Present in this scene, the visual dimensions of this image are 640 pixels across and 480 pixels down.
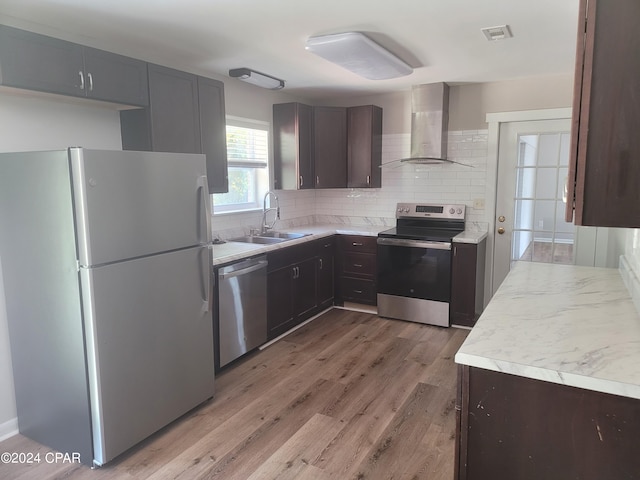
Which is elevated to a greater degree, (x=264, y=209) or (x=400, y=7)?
(x=400, y=7)

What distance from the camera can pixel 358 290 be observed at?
15.5ft

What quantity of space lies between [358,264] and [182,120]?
7.63ft

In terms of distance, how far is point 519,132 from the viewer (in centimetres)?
429

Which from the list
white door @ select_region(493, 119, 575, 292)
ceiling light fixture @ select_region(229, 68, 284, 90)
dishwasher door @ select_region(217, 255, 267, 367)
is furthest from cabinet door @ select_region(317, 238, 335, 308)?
white door @ select_region(493, 119, 575, 292)

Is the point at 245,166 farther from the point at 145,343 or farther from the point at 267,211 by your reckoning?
the point at 145,343

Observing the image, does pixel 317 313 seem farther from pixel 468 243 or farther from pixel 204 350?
pixel 204 350

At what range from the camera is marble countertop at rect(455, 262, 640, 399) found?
128 centimetres

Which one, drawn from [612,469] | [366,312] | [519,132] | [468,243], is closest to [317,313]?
[366,312]

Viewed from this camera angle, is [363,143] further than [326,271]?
Yes

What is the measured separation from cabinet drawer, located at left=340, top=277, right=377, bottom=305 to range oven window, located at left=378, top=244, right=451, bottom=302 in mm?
168

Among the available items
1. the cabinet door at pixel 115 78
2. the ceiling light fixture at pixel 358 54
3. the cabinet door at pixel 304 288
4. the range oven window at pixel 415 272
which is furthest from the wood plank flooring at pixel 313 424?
the ceiling light fixture at pixel 358 54

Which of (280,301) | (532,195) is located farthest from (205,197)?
(532,195)

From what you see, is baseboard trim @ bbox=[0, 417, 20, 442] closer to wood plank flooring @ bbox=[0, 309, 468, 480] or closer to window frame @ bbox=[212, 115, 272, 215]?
wood plank flooring @ bbox=[0, 309, 468, 480]

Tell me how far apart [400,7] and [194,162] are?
4.61ft
